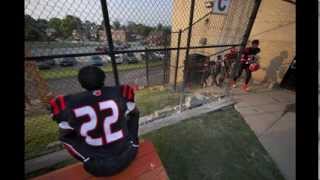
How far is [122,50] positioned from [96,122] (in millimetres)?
969

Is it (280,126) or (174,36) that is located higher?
(174,36)

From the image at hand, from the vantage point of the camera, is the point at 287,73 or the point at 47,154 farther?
the point at 287,73

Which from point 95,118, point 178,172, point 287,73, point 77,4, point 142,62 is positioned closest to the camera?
point 95,118

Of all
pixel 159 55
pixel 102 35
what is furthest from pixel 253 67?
pixel 102 35

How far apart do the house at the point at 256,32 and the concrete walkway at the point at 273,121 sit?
1.41 ft

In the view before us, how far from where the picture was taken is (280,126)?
303 centimetres

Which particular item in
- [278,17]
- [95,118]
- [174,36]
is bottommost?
[95,118]

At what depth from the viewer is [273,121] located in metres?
3.23

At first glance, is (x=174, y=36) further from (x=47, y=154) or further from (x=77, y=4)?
(x=47, y=154)

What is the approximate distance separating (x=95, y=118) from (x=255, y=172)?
146 centimetres

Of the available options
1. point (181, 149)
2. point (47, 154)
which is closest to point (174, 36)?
point (181, 149)

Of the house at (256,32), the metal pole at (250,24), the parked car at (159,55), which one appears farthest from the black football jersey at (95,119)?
the metal pole at (250,24)

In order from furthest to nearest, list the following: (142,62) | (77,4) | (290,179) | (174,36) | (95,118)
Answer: (174,36), (142,62), (290,179), (77,4), (95,118)

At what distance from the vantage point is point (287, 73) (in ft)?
12.6
